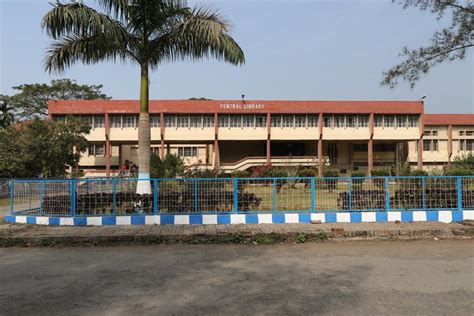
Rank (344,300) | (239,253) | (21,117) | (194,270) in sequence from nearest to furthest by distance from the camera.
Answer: (344,300) < (194,270) < (239,253) < (21,117)

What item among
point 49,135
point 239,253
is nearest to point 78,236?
point 239,253

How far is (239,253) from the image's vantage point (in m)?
7.45

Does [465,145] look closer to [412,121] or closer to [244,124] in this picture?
[412,121]

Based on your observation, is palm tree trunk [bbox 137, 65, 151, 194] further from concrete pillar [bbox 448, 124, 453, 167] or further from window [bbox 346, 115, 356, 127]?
concrete pillar [bbox 448, 124, 453, 167]

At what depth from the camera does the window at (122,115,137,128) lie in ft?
137

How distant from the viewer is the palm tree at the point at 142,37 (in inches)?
416

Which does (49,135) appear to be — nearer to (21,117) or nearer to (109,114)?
(109,114)

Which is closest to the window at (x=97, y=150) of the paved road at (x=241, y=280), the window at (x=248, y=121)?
the window at (x=248, y=121)

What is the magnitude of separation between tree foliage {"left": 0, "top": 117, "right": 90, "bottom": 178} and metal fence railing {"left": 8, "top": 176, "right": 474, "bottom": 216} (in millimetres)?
15314

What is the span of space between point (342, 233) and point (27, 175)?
76.3 feet

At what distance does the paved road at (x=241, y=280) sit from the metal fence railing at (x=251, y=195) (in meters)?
2.29

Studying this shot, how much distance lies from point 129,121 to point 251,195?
33.7 m

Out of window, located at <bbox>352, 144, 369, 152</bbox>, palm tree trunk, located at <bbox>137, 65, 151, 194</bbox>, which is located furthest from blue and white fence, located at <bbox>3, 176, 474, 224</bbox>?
window, located at <bbox>352, 144, 369, 152</bbox>

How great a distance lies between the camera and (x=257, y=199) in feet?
34.0
